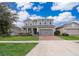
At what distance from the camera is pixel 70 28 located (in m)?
7.37

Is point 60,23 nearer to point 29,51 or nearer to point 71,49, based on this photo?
point 71,49

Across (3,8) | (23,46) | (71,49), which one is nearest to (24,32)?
(23,46)

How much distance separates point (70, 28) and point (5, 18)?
2.31 meters

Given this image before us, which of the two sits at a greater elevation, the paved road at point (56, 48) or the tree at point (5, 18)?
the tree at point (5, 18)

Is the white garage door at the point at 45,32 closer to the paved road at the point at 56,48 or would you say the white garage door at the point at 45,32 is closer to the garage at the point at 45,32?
the garage at the point at 45,32

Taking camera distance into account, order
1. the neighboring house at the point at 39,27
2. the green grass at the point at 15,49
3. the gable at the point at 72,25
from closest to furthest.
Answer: the green grass at the point at 15,49 → the gable at the point at 72,25 → the neighboring house at the point at 39,27

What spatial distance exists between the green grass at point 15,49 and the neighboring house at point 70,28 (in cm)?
113

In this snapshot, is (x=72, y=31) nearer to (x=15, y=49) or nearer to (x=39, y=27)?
(x=39, y=27)

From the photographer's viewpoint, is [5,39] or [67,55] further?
[5,39]

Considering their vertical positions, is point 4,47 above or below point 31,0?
below

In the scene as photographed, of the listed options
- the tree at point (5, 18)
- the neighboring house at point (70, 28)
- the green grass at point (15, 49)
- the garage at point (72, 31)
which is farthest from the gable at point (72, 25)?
the tree at point (5, 18)

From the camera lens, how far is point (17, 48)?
23.6 feet

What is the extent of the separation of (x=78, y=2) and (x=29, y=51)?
2.32 meters

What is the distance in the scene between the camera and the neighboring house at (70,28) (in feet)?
23.9
